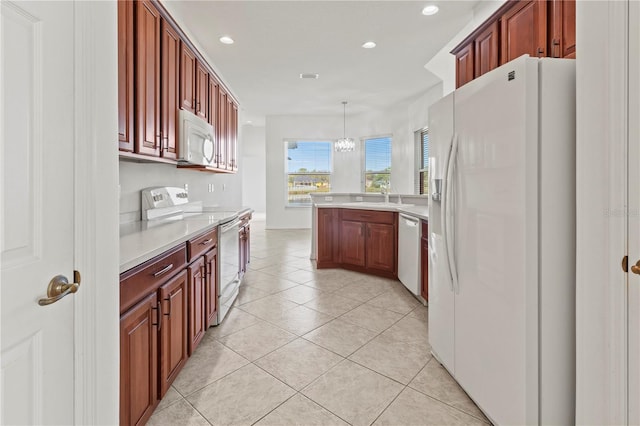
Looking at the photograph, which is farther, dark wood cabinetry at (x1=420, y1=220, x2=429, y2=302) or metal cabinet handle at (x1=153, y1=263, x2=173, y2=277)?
dark wood cabinetry at (x1=420, y1=220, x2=429, y2=302)

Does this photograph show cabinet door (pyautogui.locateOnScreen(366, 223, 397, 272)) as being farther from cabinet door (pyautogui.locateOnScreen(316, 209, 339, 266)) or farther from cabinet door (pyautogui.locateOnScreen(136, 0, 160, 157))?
cabinet door (pyautogui.locateOnScreen(136, 0, 160, 157))

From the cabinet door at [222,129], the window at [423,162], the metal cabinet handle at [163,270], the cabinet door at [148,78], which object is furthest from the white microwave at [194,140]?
the window at [423,162]

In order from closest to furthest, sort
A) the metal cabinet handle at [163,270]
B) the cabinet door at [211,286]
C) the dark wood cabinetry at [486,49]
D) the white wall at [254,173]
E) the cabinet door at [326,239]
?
the metal cabinet handle at [163,270]
the cabinet door at [211,286]
the dark wood cabinetry at [486,49]
the cabinet door at [326,239]
the white wall at [254,173]

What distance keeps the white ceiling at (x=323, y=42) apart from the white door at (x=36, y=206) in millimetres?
2772

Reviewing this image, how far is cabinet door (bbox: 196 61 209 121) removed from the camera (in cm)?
315

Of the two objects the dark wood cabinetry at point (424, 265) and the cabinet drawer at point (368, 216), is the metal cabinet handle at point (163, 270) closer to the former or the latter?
the dark wood cabinetry at point (424, 265)

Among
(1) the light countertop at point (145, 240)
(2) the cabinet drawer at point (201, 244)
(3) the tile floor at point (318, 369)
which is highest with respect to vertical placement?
(1) the light countertop at point (145, 240)

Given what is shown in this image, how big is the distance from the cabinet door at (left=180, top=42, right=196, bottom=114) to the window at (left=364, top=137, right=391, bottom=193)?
5.07 metres

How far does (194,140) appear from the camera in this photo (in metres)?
2.84

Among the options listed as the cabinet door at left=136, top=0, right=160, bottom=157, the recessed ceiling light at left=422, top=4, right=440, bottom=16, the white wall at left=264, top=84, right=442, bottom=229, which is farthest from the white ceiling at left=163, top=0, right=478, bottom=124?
the white wall at left=264, top=84, right=442, bottom=229

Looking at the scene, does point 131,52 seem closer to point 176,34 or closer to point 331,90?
point 176,34

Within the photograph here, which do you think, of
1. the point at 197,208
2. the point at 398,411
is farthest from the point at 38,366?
the point at 197,208

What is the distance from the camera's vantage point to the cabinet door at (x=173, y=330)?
1.54 meters
